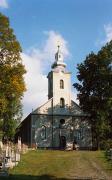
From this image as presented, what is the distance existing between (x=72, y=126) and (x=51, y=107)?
448 centimetres

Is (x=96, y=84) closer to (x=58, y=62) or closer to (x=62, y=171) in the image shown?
(x=58, y=62)

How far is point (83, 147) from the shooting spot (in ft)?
217

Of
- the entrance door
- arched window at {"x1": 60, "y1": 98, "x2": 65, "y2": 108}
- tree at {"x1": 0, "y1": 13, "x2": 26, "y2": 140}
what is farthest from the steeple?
tree at {"x1": 0, "y1": 13, "x2": 26, "y2": 140}

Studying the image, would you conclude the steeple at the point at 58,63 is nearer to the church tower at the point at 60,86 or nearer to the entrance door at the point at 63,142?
the church tower at the point at 60,86

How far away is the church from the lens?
66.0m

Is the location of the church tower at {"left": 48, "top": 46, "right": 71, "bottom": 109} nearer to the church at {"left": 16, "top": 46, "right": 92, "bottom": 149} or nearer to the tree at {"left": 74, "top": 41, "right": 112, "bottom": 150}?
the church at {"left": 16, "top": 46, "right": 92, "bottom": 149}

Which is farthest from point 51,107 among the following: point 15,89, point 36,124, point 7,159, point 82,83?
point 7,159

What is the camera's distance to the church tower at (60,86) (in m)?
68.0

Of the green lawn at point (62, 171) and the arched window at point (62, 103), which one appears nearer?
the green lawn at point (62, 171)

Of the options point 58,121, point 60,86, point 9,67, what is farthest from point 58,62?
point 9,67

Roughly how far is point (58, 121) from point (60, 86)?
229 inches

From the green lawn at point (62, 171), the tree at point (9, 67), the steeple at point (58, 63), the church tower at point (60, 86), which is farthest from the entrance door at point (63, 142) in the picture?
the green lawn at point (62, 171)

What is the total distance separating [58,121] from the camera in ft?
220

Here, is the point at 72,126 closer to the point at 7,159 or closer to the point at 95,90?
the point at 95,90
